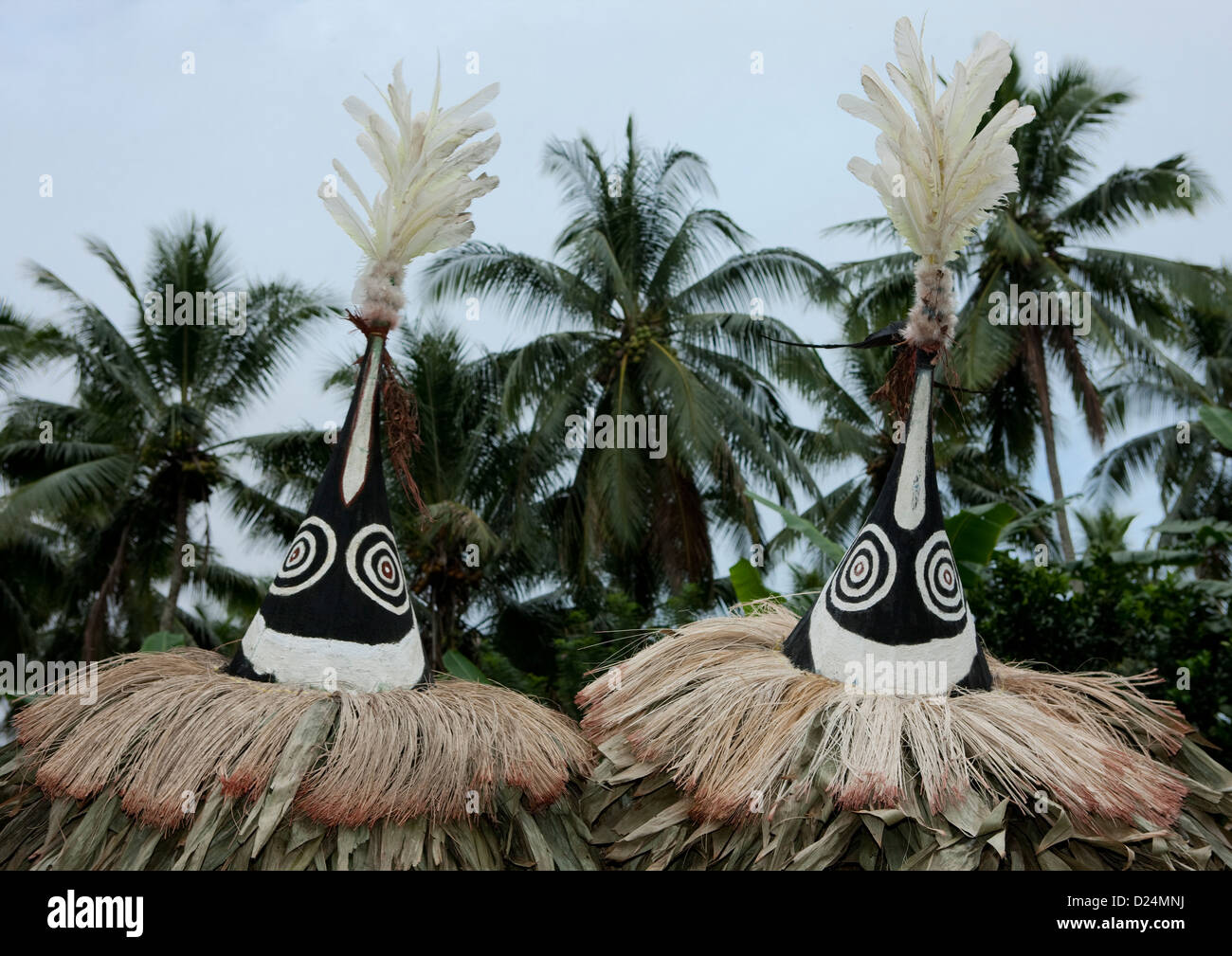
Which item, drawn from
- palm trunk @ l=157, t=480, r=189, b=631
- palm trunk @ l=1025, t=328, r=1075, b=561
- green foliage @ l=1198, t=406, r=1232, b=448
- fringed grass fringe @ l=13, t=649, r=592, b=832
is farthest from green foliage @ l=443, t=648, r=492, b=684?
palm trunk @ l=1025, t=328, r=1075, b=561

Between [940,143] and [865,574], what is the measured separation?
1483mm

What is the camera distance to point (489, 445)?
604 inches

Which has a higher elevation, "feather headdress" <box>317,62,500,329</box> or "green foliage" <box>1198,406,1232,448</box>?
"feather headdress" <box>317,62,500,329</box>

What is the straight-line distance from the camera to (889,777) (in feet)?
10.7

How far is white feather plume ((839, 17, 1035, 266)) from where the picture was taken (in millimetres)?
3766

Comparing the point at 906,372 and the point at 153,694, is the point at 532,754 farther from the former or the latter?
the point at 906,372

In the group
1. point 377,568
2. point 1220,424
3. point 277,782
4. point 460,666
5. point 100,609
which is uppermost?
point 1220,424

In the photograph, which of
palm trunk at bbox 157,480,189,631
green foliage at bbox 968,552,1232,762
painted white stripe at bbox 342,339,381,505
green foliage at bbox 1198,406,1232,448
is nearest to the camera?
painted white stripe at bbox 342,339,381,505

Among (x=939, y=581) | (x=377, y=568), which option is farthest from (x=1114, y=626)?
(x=377, y=568)

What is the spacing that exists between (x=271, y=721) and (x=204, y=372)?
1228 centimetres

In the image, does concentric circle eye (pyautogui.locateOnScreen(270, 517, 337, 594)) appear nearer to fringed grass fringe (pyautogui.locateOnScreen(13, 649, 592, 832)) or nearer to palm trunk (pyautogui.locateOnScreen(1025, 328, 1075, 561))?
fringed grass fringe (pyautogui.locateOnScreen(13, 649, 592, 832))

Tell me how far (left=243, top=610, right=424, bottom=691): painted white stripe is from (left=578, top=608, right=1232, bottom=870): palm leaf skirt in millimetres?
746

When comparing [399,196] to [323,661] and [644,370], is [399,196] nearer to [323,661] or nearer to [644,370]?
[323,661]

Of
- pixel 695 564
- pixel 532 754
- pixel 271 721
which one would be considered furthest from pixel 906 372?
pixel 695 564
